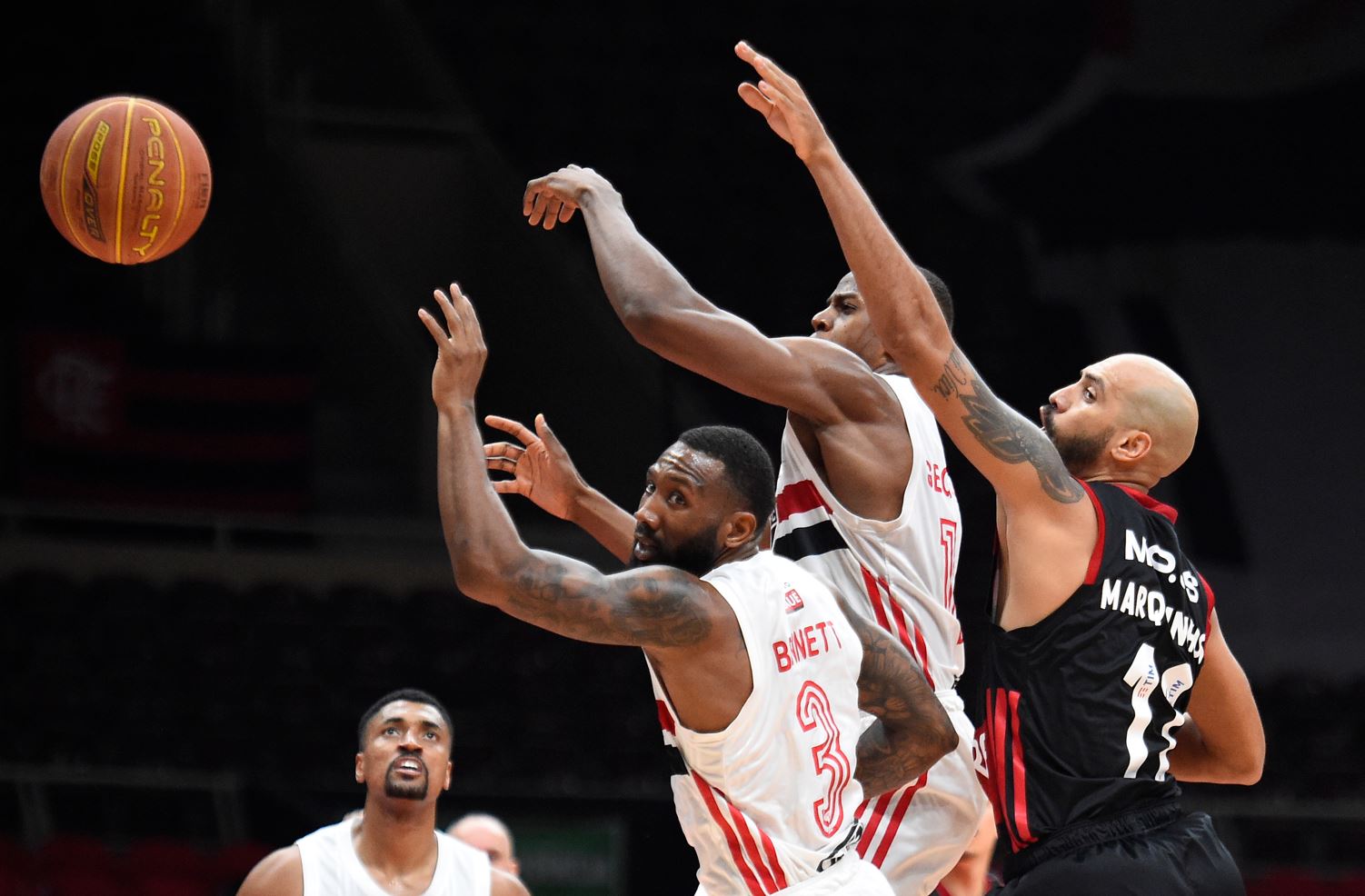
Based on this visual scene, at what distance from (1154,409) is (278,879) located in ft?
12.8

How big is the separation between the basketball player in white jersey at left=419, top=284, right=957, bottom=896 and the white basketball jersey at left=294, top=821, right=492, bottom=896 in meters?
2.96

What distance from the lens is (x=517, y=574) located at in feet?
11.5

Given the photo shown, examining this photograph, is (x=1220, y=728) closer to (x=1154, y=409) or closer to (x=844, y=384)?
(x=1154, y=409)

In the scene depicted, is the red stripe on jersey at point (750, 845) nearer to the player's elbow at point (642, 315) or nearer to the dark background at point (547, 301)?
the player's elbow at point (642, 315)

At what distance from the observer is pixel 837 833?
3.79m

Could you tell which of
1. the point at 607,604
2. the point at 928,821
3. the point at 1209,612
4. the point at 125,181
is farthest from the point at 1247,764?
the point at 125,181

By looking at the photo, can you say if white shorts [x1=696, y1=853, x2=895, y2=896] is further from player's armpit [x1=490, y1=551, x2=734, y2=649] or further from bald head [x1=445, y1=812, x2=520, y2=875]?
bald head [x1=445, y1=812, x2=520, y2=875]

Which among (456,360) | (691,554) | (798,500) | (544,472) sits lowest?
(691,554)

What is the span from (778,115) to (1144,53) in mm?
13220

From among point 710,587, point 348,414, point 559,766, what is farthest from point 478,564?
point 348,414

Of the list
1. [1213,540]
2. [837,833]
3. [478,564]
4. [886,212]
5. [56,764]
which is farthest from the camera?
[886,212]

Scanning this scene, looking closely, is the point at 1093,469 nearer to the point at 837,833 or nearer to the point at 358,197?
the point at 837,833

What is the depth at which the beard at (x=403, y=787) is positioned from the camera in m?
6.50

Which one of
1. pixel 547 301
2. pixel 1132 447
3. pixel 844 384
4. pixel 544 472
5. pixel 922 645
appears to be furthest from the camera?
pixel 547 301
